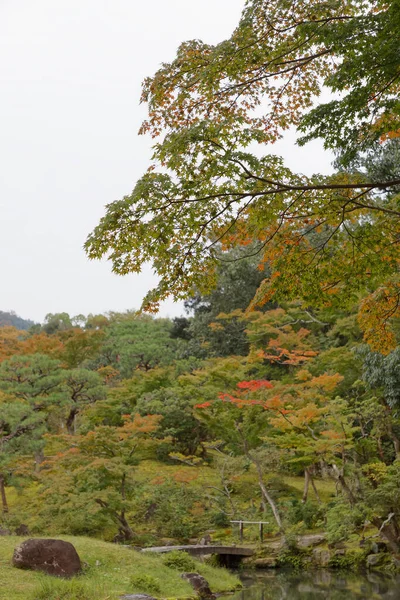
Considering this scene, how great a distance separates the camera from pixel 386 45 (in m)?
4.46

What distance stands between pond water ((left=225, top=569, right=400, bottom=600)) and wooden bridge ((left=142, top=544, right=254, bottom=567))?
0.53m

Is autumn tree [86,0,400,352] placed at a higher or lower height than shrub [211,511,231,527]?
higher

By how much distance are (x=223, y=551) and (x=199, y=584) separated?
3.10 m

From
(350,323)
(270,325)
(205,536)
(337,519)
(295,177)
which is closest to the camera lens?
(295,177)

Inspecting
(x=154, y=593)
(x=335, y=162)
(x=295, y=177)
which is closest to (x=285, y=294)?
(x=295, y=177)

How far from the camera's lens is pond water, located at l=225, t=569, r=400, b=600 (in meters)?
8.94

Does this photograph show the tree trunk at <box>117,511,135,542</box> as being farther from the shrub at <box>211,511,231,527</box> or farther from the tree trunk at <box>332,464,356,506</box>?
the tree trunk at <box>332,464,356,506</box>

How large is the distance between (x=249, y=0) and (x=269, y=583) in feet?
30.9

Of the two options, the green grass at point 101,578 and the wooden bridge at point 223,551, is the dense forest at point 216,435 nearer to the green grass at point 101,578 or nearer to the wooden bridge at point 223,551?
the wooden bridge at point 223,551

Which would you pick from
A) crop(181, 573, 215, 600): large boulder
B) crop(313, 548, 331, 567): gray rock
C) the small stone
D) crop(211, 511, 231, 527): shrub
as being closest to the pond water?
crop(313, 548, 331, 567): gray rock

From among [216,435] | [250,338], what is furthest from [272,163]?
[250,338]

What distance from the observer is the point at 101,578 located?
7.28 m

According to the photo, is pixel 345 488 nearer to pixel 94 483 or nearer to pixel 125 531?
pixel 125 531

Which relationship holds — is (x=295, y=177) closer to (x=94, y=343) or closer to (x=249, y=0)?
(x=249, y=0)
